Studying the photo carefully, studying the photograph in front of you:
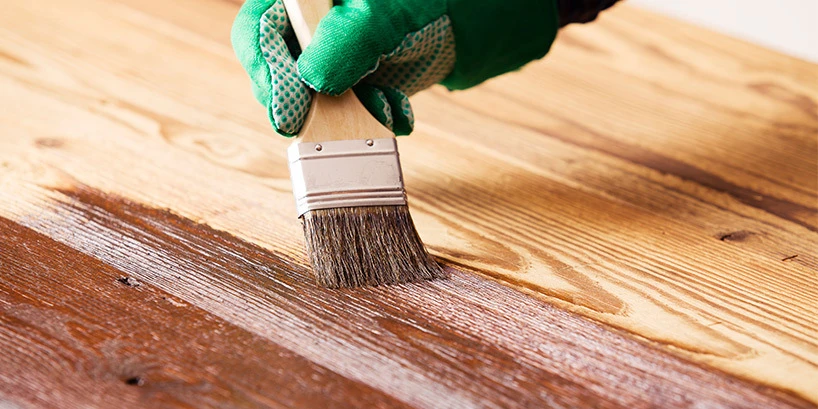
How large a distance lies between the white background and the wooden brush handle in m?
1.25

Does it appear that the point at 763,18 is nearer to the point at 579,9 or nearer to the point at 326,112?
the point at 579,9

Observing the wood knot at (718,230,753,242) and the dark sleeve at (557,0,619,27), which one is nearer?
the wood knot at (718,230,753,242)

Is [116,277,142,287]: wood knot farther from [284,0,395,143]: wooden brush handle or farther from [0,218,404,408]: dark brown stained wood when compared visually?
[284,0,395,143]: wooden brush handle

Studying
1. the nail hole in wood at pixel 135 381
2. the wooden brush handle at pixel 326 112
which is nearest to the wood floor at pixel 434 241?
the nail hole in wood at pixel 135 381

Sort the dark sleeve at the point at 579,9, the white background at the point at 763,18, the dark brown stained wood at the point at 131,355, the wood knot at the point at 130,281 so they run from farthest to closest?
the white background at the point at 763,18, the dark sleeve at the point at 579,9, the wood knot at the point at 130,281, the dark brown stained wood at the point at 131,355

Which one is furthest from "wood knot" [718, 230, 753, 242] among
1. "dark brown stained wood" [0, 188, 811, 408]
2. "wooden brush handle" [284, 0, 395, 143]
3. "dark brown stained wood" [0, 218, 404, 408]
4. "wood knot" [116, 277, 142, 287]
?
"wood knot" [116, 277, 142, 287]

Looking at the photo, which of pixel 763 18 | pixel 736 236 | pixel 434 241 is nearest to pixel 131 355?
pixel 434 241

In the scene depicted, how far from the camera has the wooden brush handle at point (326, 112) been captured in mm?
908

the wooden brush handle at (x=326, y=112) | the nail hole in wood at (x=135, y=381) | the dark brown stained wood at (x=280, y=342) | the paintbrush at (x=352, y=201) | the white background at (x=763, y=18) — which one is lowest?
the white background at (x=763, y=18)

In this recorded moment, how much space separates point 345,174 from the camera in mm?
891

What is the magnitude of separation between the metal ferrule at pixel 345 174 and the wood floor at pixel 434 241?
77 millimetres

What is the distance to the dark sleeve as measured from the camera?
1.15 m

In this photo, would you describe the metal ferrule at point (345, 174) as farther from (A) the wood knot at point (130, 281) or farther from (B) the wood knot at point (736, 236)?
(B) the wood knot at point (736, 236)

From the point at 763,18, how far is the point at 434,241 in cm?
152
